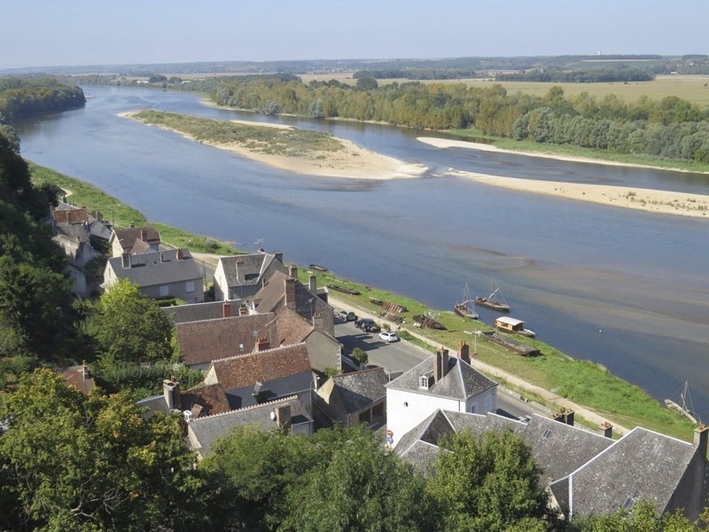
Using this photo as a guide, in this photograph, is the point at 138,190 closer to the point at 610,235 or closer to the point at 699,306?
the point at 610,235

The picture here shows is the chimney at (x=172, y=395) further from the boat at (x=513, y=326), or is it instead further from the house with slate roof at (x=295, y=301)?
the boat at (x=513, y=326)

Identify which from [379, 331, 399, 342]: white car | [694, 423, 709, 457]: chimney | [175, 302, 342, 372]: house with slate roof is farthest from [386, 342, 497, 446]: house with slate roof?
[379, 331, 399, 342]: white car

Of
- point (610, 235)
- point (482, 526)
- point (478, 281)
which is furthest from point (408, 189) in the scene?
point (482, 526)

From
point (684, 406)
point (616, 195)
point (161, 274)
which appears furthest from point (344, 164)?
point (684, 406)

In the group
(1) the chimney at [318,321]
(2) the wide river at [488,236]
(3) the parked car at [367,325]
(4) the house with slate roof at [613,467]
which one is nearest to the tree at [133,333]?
(1) the chimney at [318,321]

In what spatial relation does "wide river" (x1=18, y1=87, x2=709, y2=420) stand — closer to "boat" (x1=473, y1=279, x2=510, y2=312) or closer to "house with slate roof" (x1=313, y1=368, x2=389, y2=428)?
"boat" (x1=473, y1=279, x2=510, y2=312)

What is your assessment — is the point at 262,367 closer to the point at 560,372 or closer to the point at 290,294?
the point at 290,294
